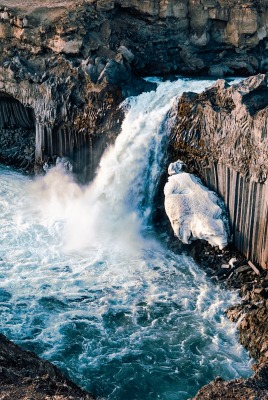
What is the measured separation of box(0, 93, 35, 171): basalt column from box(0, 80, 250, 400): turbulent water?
270 centimetres

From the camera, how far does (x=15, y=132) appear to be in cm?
3159

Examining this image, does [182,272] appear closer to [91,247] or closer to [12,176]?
[91,247]

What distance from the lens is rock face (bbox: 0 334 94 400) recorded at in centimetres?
1158

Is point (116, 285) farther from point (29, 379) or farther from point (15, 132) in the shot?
point (15, 132)

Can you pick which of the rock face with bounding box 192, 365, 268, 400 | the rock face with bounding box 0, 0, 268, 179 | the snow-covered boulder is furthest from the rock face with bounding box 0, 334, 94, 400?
the rock face with bounding box 0, 0, 268, 179

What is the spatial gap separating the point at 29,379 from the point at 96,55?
18547 millimetres

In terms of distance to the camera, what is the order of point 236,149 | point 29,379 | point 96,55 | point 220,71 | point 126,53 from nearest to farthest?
point 29,379 → point 236,149 → point 126,53 → point 96,55 → point 220,71

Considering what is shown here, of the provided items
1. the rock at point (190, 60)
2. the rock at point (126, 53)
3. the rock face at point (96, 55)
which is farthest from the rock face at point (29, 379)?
the rock at point (190, 60)

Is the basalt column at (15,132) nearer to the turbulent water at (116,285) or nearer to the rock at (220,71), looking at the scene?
the turbulent water at (116,285)

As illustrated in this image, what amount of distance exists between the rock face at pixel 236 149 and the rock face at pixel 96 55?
451 cm

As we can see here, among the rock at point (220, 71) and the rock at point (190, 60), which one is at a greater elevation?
the rock at point (190, 60)

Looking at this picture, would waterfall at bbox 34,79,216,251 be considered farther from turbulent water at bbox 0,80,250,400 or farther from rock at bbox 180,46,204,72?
rock at bbox 180,46,204,72

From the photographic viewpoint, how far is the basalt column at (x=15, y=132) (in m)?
30.6

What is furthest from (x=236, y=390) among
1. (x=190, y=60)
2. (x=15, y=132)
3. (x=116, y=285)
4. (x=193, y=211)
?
(x=15, y=132)
